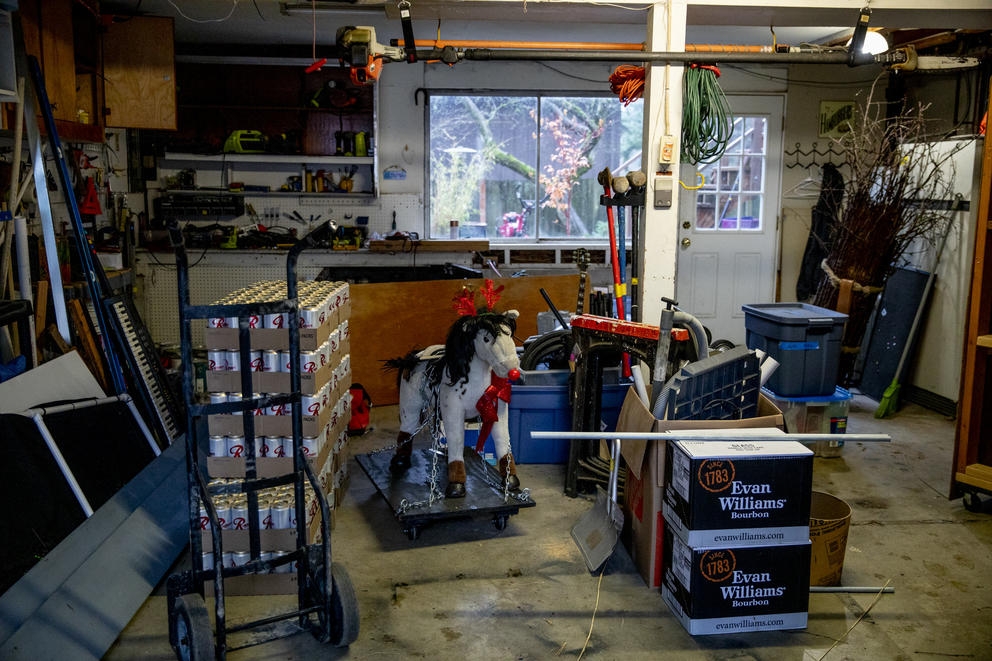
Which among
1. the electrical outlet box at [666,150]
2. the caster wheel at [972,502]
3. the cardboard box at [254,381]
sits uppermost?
the electrical outlet box at [666,150]

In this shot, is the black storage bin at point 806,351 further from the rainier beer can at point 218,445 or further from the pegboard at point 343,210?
the pegboard at point 343,210

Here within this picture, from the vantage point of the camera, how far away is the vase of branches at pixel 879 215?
5.58 m

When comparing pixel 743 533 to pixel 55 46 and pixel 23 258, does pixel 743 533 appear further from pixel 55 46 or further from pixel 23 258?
pixel 55 46

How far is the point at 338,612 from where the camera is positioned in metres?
2.61

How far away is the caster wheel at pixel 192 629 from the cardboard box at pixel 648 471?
161cm

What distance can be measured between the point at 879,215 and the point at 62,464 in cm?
512

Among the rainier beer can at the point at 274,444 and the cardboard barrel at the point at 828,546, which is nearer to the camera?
the cardboard barrel at the point at 828,546

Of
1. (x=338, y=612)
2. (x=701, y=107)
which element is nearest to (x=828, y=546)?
(x=338, y=612)

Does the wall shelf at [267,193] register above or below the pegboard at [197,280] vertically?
above

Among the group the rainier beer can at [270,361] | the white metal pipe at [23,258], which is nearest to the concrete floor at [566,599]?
the rainier beer can at [270,361]

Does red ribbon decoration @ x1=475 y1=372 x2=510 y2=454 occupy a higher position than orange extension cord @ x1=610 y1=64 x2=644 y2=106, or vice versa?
orange extension cord @ x1=610 y1=64 x2=644 y2=106

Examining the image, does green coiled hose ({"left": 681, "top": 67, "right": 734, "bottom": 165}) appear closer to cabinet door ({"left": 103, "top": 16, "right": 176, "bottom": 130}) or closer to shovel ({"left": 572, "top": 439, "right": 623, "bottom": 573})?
shovel ({"left": 572, "top": 439, "right": 623, "bottom": 573})

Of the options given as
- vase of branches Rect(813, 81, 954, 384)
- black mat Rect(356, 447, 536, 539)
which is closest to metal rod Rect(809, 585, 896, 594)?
black mat Rect(356, 447, 536, 539)

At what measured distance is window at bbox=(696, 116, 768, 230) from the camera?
7.18 m
